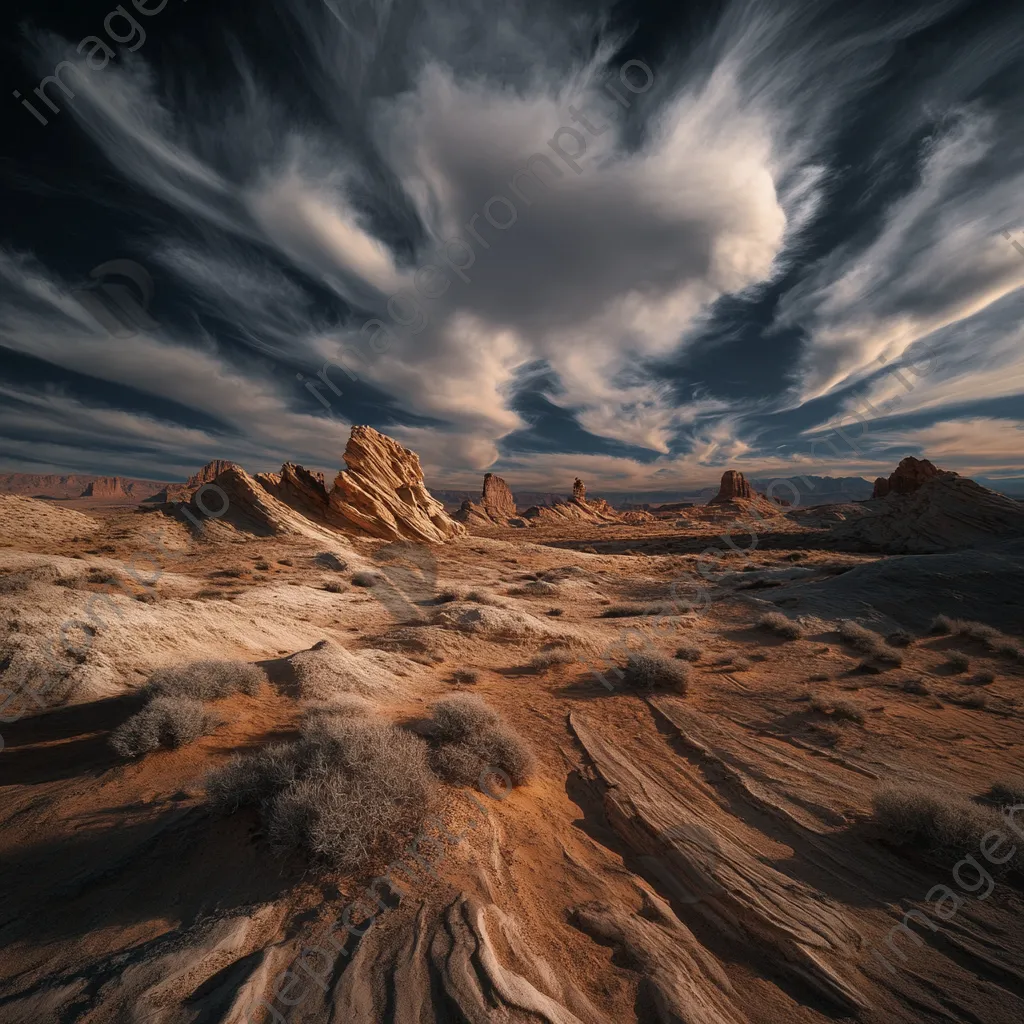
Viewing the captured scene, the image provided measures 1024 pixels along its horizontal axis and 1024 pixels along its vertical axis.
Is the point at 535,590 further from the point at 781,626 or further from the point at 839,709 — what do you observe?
the point at 839,709

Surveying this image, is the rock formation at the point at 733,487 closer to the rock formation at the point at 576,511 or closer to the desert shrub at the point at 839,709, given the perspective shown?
the rock formation at the point at 576,511

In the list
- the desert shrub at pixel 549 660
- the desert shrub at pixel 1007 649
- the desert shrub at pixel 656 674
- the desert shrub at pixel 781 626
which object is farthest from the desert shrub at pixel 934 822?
the desert shrub at pixel 1007 649

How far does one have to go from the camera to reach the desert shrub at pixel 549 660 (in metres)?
10.3

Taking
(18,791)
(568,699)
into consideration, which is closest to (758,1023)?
(568,699)

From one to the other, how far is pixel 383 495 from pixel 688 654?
25.7 meters

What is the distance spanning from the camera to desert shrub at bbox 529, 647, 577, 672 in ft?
33.8

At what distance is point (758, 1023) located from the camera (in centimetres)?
287

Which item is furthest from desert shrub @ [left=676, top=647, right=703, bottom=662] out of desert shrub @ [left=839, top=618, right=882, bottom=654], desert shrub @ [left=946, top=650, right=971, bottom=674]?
desert shrub @ [left=946, top=650, right=971, bottom=674]

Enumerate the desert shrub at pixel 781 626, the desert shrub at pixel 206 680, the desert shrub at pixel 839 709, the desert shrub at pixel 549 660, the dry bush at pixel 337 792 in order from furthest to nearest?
the desert shrub at pixel 781 626 < the desert shrub at pixel 549 660 < the desert shrub at pixel 839 709 < the desert shrub at pixel 206 680 < the dry bush at pixel 337 792

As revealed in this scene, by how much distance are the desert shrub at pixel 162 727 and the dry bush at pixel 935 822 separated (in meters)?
7.90

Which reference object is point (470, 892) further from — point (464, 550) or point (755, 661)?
point (464, 550)

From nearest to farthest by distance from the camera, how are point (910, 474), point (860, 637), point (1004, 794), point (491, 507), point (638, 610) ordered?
point (1004, 794), point (860, 637), point (638, 610), point (910, 474), point (491, 507)

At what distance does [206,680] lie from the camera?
20.9 ft

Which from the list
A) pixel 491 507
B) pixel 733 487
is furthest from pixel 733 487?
pixel 491 507
